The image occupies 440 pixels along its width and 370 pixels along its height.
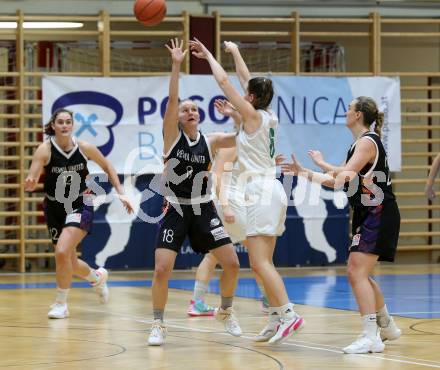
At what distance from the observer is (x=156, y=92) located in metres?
14.0

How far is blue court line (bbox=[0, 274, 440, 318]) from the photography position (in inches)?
368

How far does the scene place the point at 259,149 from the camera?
6641 millimetres

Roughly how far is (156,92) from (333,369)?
8.75 metres

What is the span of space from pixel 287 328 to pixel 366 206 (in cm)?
→ 97

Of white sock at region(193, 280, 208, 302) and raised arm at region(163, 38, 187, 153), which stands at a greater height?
raised arm at region(163, 38, 187, 153)

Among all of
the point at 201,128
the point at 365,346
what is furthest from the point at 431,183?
the point at 201,128

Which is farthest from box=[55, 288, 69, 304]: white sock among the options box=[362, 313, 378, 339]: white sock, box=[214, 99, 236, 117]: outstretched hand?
box=[362, 313, 378, 339]: white sock

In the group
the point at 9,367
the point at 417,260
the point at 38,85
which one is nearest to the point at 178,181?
the point at 9,367

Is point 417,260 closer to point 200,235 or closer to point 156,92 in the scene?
point 156,92

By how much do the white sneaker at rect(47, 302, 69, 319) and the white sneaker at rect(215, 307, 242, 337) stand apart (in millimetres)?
1837

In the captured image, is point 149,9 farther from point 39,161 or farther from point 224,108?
point 224,108

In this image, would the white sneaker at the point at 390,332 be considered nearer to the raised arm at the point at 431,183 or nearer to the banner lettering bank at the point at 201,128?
the raised arm at the point at 431,183

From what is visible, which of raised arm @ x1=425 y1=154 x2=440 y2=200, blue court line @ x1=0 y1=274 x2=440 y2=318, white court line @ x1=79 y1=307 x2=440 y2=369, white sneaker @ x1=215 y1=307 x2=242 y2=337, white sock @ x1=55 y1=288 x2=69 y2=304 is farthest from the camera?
blue court line @ x1=0 y1=274 x2=440 y2=318

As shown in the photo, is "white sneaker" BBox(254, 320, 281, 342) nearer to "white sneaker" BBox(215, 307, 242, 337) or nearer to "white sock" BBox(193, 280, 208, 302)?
"white sneaker" BBox(215, 307, 242, 337)
